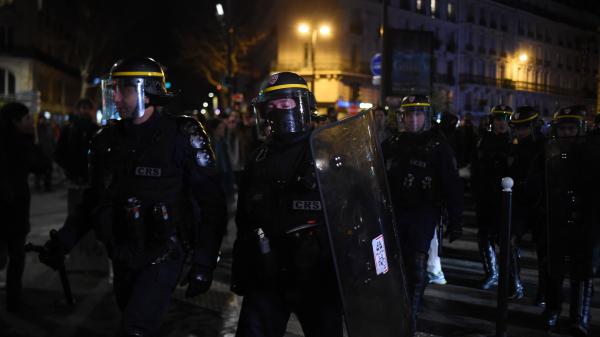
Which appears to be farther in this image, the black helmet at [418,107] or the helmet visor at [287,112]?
the black helmet at [418,107]

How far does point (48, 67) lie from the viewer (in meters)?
59.0

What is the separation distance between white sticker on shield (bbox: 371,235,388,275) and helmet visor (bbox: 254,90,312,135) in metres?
0.73

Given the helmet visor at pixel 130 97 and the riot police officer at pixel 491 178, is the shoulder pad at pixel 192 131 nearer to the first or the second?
the helmet visor at pixel 130 97

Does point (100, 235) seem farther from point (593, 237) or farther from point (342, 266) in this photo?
point (593, 237)

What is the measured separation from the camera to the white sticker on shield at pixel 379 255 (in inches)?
116

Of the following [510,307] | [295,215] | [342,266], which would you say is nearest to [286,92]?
[295,215]

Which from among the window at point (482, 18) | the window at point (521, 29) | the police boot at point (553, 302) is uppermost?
the window at point (521, 29)

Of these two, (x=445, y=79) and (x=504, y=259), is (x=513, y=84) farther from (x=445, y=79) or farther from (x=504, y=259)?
(x=504, y=259)

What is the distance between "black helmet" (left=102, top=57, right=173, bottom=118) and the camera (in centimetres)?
358

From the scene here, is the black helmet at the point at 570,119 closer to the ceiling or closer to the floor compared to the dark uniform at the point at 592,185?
closer to the ceiling

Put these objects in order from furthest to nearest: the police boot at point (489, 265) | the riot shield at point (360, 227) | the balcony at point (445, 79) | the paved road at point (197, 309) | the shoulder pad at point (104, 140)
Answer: the balcony at point (445, 79)
the police boot at point (489, 265)
the paved road at point (197, 309)
the shoulder pad at point (104, 140)
the riot shield at point (360, 227)

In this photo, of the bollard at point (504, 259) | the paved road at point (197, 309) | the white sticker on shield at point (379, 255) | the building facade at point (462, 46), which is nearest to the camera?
the white sticker on shield at point (379, 255)

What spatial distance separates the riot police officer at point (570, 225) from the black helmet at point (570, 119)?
0.22 m

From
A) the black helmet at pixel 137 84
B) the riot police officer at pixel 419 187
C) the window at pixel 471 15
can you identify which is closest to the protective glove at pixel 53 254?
the black helmet at pixel 137 84
